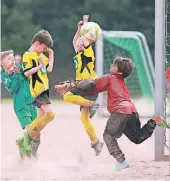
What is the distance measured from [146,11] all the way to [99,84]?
18340 millimetres

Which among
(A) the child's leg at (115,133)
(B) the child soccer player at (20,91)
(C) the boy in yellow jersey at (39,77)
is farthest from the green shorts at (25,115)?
(A) the child's leg at (115,133)

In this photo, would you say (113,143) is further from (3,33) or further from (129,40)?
(3,33)

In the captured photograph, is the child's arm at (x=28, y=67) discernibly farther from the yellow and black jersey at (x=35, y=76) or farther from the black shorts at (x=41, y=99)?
the black shorts at (x=41, y=99)

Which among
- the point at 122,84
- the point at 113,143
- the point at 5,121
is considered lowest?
the point at 5,121

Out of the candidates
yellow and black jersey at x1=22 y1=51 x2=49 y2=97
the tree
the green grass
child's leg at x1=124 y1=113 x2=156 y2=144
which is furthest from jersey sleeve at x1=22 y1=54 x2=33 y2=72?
the tree

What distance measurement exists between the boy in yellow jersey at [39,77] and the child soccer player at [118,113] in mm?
679

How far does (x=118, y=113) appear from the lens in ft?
25.7

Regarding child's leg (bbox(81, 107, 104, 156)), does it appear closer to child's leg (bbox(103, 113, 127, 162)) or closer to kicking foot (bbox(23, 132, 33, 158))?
kicking foot (bbox(23, 132, 33, 158))

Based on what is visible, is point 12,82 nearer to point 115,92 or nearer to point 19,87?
point 19,87

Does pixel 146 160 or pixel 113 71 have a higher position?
pixel 113 71

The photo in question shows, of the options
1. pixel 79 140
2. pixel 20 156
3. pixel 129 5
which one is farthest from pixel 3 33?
pixel 20 156

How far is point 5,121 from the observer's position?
575 inches

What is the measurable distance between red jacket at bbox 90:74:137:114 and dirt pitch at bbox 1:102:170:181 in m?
0.56

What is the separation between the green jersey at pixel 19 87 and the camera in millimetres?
8586
